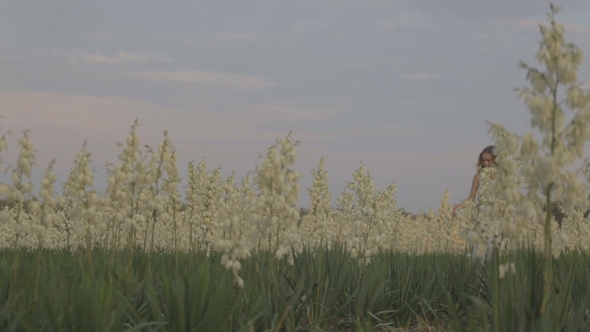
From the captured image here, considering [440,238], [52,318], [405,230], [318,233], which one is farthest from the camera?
[405,230]

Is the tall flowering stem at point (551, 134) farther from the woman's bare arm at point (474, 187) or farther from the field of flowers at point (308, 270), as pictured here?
the woman's bare arm at point (474, 187)

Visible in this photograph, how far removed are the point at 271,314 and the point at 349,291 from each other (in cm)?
156

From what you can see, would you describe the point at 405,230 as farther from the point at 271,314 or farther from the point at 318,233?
the point at 271,314

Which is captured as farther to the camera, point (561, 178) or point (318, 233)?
point (318, 233)

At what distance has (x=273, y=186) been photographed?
5.42m

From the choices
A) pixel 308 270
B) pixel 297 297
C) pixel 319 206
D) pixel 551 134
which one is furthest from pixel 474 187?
pixel 551 134

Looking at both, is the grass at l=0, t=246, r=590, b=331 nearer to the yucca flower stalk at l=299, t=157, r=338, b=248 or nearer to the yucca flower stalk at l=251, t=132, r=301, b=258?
the yucca flower stalk at l=251, t=132, r=301, b=258

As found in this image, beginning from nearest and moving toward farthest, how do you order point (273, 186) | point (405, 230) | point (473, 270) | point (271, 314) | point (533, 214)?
point (533, 214) < point (273, 186) < point (271, 314) < point (473, 270) < point (405, 230)

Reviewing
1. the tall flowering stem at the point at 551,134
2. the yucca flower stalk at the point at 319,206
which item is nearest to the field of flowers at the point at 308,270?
the tall flowering stem at the point at 551,134

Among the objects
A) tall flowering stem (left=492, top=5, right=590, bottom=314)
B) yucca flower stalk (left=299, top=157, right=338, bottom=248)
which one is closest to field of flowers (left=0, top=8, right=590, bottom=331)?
tall flowering stem (left=492, top=5, right=590, bottom=314)

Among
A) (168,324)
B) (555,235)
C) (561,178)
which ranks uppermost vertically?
(561,178)

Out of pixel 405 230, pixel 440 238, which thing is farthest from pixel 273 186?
pixel 405 230

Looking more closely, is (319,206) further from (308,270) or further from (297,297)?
(297,297)

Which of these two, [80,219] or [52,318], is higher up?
[80,219]
